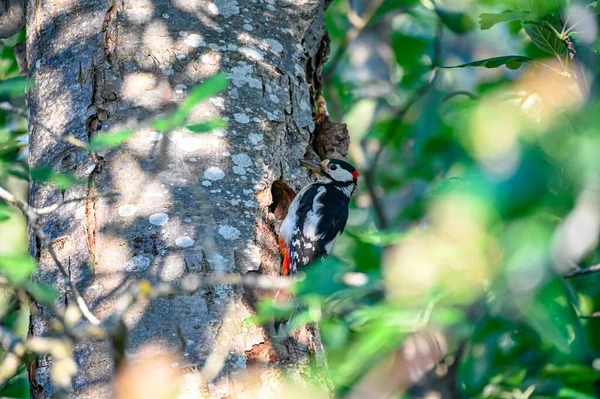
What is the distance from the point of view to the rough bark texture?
234 centimetres

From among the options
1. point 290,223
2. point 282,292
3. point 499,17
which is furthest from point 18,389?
point 499,17

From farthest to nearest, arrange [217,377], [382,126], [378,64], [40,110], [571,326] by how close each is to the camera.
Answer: [378,64] → [382,126] → [571,326] → [40,110] → [217,377]

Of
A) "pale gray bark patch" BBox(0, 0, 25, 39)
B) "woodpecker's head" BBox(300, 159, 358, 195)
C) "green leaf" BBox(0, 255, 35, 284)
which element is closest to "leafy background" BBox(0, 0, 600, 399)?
"green leaf" BBox(0, 255, 35, 284)

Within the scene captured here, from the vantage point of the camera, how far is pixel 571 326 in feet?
10.2

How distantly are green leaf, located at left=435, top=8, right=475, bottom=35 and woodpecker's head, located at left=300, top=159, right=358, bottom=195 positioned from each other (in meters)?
1.07

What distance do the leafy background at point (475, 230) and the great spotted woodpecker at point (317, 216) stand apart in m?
0.26

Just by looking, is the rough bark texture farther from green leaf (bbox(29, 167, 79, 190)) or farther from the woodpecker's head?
green leaf (bbox(29, 167, 79, 190))

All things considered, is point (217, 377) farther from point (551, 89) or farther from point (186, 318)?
point (551, 89)

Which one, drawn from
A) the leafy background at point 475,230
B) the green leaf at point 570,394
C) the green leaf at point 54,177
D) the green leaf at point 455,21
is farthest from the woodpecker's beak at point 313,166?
the green leaf at point 455,21

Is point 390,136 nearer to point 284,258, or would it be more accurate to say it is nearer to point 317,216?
point 317,216

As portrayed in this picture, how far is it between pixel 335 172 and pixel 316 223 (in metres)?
0.36

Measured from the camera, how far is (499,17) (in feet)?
9.42

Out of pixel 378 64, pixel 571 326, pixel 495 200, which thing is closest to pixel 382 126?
pixel 378 64

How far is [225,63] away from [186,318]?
1.02 meters
